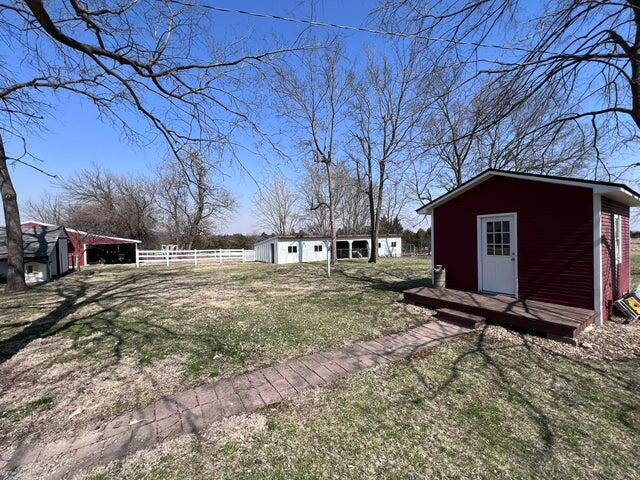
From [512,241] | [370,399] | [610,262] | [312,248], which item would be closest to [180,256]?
[312,248]

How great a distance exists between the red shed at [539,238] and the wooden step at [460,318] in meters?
1.75

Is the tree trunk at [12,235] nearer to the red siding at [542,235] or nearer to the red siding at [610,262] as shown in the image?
the red siding at [542,235]

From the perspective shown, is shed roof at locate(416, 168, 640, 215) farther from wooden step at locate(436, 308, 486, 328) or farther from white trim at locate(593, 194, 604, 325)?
wooden step at locate(436, 308, 486, 328)

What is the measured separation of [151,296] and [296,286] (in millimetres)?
4382

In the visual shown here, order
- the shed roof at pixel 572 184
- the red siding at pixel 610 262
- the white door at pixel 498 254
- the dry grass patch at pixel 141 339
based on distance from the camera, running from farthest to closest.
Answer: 1. the white door at pixel 498 254
2. the red siding at pixel 610 262
3. the shed roof at pixel 572 184
4. the dry grass patch at pixel 141 339

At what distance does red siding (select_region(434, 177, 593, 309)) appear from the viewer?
18.5 ft

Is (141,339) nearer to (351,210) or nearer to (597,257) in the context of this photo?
(597,257)

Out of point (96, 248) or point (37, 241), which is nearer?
point (37, 241)

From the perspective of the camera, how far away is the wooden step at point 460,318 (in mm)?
5375

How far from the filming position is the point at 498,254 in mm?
7023

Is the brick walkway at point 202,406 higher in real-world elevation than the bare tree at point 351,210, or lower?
lower

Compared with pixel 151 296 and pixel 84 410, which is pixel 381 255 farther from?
pixel 84 410

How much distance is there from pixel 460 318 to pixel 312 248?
21.3m

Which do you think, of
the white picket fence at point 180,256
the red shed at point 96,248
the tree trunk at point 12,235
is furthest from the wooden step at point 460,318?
the red shed at point 96,248
